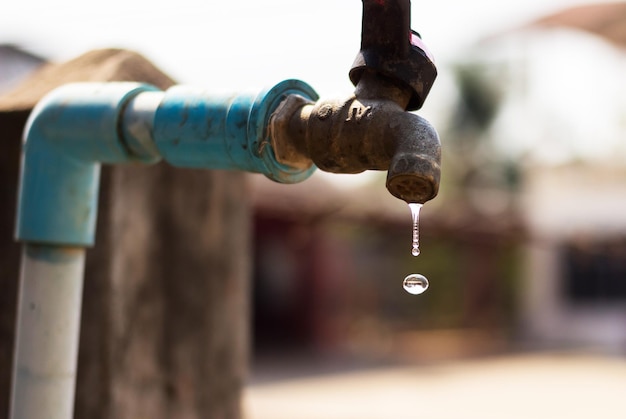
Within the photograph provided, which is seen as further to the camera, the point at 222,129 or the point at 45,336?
the point at 45,336

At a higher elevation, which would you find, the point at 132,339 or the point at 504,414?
the point at 132,339

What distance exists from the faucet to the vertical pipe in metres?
0.55

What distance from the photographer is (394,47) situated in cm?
136

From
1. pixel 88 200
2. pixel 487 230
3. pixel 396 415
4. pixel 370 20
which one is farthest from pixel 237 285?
pixel 487 230

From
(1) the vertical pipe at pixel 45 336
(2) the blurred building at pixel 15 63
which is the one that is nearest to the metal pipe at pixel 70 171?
(1) the vertical pipe at pixel 45 336

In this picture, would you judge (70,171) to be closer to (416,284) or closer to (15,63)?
(416,284)

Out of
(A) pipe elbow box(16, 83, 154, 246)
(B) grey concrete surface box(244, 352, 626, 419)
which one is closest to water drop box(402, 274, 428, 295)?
(A) pipe elbow box(16, 83, 154, 246)

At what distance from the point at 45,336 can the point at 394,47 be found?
91 centimetres

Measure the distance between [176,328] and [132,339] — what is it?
0.20m

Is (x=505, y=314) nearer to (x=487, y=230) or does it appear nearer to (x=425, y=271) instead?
(x=425, y=271)

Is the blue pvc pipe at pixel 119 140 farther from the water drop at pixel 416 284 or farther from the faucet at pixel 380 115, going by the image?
the water drop at pixel 416 284

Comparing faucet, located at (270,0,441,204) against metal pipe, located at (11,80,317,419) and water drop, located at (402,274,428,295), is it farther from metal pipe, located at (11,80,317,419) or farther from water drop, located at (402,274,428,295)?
water drop, located at (402,274,428,295)

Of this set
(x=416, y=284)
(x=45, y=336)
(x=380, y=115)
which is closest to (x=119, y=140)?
(x=45, y=336)

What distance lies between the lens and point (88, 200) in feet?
5.46
